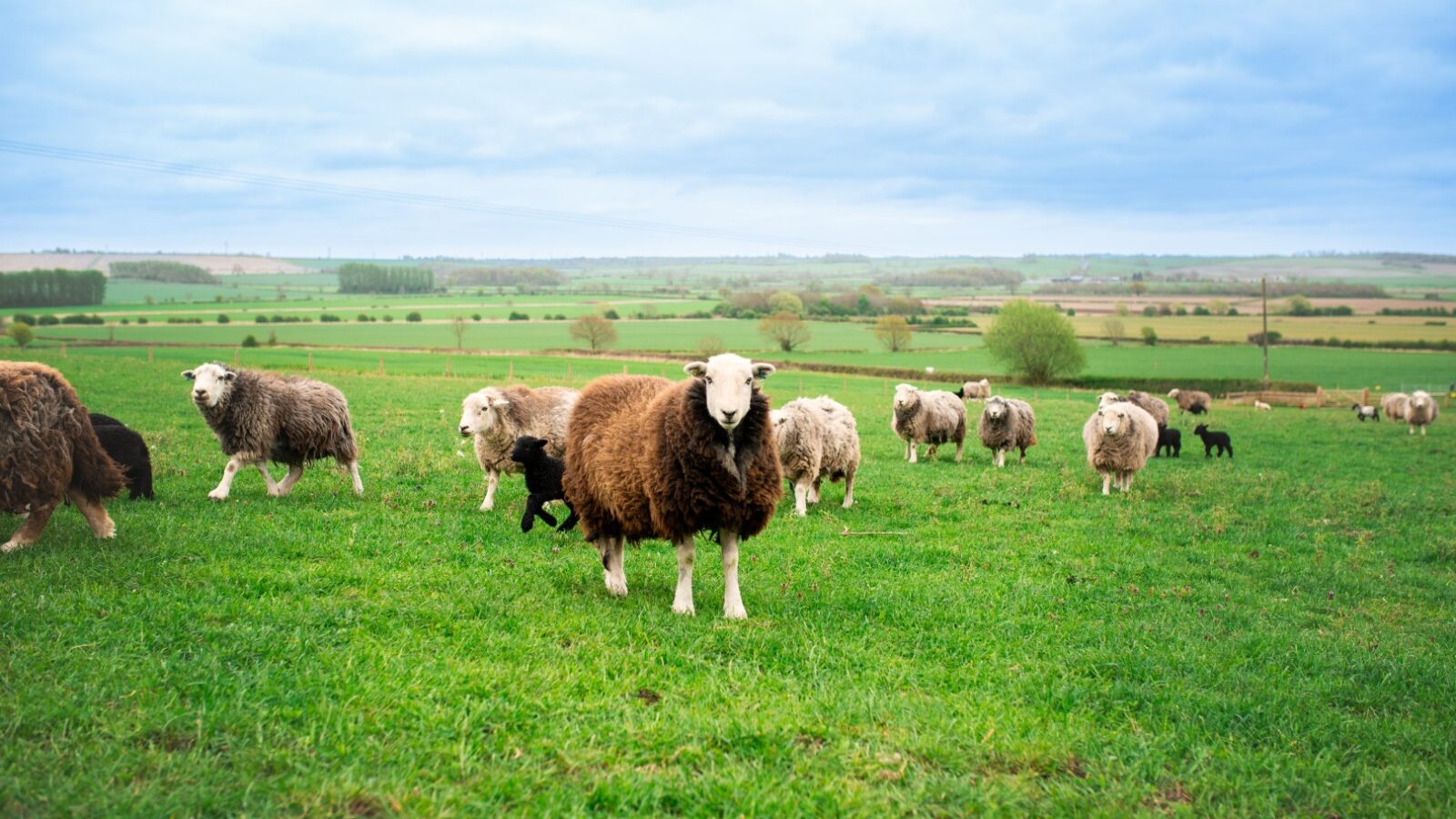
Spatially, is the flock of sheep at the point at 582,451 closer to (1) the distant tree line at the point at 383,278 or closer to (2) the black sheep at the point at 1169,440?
(2) the black sheep at the point at 1169,440

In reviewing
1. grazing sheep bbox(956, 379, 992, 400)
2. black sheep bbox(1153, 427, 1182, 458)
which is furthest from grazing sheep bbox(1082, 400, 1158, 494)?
grazing sheep bbox(956, 379, 992, 400)

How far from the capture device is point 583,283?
570ft

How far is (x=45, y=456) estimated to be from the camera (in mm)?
8008

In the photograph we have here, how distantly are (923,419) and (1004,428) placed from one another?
1.77 m

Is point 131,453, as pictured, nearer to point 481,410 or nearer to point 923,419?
point 481,410

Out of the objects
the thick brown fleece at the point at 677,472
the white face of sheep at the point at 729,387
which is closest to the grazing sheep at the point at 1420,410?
the thick brown fleece at the point at 677,472

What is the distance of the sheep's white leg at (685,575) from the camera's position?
24.4 feet

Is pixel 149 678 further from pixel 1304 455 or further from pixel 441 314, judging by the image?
pixel 441 314

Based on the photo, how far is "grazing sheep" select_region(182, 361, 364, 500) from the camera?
38.6 ft

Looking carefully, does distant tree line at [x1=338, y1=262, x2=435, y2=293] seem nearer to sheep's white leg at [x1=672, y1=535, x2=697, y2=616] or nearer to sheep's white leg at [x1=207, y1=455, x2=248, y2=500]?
sheep's white leg at [x1=207, y1=455, x2=248, y2=500]

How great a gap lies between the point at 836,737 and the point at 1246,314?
112 metres

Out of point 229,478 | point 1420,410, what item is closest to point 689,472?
point 229,478

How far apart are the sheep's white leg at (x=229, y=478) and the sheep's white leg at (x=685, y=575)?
22.7 ft

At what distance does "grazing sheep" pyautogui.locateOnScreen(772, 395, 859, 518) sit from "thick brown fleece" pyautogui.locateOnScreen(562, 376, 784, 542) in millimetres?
4504
